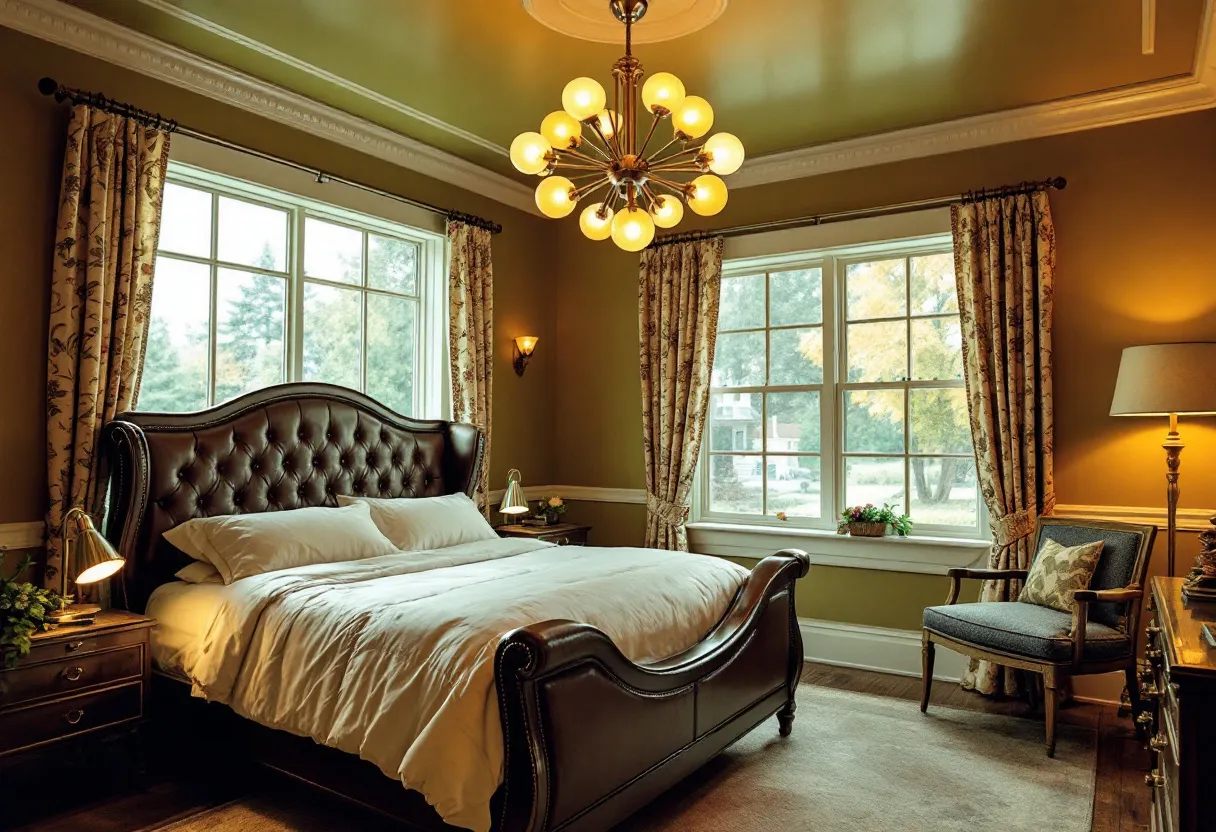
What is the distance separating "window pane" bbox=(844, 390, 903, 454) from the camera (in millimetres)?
4934

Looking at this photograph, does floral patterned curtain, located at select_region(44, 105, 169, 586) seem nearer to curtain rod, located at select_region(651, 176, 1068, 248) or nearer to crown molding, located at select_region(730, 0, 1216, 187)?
curtain rod, located at select_region(651, 176, 1068, 248)

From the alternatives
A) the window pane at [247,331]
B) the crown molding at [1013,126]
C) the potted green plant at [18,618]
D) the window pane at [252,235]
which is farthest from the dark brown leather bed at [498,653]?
the crown molding at [1013,126]

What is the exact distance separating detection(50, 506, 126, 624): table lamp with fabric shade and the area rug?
81 cm

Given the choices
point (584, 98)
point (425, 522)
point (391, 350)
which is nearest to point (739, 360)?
point (391, 350)

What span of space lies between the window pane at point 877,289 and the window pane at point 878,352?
3.0 inches

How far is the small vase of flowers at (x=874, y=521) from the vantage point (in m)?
4.81

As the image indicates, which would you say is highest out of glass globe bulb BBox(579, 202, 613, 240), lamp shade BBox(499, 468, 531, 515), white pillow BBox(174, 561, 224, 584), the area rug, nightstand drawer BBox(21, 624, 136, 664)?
glass globe bulb BBox(579, 202, 613, 240)

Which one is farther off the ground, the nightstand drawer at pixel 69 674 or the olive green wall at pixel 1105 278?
the olive green wall at pixel 1105 278

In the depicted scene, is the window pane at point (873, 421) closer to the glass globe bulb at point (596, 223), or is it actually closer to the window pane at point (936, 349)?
the window pane at point (936, 349)

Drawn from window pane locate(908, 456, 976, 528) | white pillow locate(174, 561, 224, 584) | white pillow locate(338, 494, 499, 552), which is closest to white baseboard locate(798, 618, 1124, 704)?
window pane locate(908, 456, 976, 528)

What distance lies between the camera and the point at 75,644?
291cm

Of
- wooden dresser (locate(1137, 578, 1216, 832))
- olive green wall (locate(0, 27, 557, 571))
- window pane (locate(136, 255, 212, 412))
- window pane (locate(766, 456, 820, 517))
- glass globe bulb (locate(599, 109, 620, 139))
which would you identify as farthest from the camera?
window pane (locate(766, 456, 820, 517))

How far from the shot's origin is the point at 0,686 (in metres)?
2.69

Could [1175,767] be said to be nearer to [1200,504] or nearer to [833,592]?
[1200,504]
